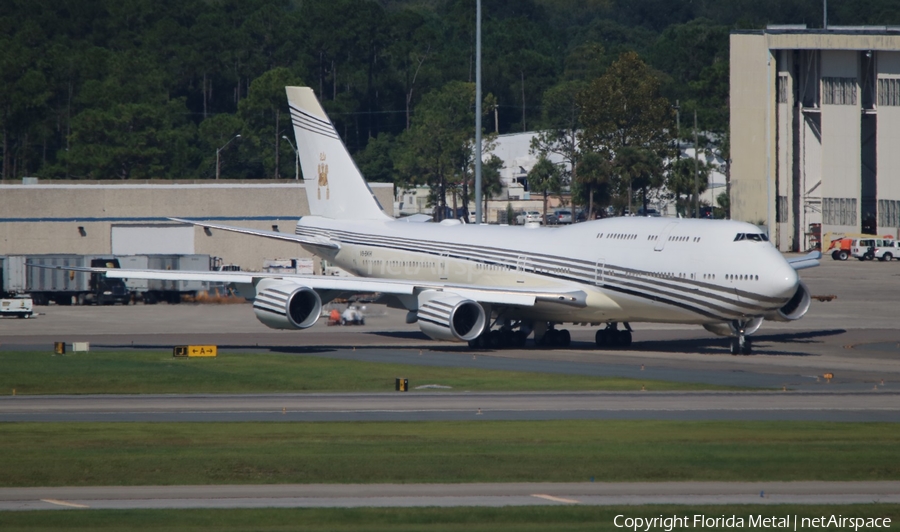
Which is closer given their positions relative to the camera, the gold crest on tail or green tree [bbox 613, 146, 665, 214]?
the gold crest on tail

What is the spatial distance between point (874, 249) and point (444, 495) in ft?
266

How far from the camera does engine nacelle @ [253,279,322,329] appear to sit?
1911 inches

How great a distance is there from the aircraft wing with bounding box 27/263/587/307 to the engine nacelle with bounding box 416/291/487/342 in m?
0.46

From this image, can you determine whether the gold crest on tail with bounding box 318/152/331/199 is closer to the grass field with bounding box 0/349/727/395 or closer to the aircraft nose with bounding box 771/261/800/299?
the grass field with bounding box 0/349/727/395

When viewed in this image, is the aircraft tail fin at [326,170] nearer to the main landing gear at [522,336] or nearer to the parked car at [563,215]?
the main landing gear at [522,336]

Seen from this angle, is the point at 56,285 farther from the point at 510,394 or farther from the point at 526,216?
the point at 526,216

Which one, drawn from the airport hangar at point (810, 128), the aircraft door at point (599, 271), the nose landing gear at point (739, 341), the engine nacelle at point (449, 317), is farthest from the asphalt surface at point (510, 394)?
the airport hangar at point (810, 128)

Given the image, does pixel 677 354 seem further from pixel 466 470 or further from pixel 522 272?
pixel 466 470

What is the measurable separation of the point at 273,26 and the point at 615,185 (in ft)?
241

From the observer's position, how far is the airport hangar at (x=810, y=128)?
101500mm

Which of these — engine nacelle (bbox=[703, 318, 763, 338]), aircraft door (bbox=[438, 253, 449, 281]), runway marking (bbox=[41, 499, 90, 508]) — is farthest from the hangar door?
runway marking (bbox=[41, 499, 90, 508])

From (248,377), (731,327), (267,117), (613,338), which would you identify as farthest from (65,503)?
(267,117)

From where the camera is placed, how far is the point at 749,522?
1995cm

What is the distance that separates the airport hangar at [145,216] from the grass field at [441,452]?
198ft
